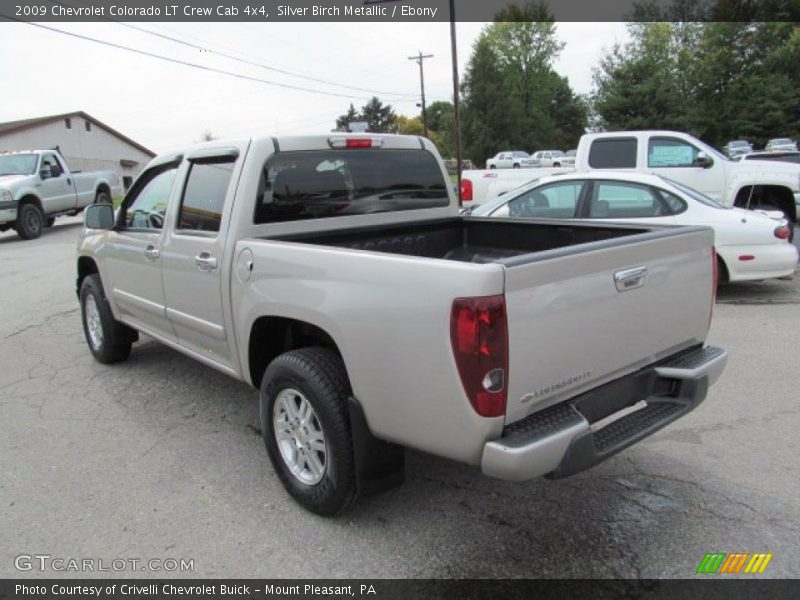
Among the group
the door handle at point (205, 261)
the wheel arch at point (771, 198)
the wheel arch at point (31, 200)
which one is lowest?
the wheel arch at point (771, 198)

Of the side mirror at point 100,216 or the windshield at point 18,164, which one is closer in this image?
the side mirror at point 100,216

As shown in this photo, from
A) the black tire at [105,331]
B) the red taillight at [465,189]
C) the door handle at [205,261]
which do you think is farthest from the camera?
the red taillight at [465,189]

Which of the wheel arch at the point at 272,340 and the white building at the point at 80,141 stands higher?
the white building at the point at 80,141

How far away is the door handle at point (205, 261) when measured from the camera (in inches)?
144

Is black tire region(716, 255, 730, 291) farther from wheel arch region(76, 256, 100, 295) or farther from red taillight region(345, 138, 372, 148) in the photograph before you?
wheel arch region(76, 256, 100, 295)

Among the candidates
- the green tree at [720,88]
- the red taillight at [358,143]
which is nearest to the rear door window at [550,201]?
the red taillight at [358,143]

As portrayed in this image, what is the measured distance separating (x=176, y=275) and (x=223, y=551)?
1876mm

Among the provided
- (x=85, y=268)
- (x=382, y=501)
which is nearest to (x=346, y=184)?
(x=382, y=501)

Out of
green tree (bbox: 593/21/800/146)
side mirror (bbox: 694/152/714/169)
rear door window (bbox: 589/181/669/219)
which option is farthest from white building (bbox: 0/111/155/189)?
rear door window (bbox: 589/181/669/219)

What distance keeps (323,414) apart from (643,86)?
4335 cm

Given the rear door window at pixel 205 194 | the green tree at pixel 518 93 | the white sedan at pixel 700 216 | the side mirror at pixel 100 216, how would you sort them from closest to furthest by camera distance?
→ the rear door window at pixel 205 194 → the side mirror at pixel 100 216 → the white sedan at pixel 700 216 → the green tree at pixel 518 93

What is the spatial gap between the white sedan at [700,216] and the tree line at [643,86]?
37305mm

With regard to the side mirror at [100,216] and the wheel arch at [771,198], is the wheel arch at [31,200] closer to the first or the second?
the side mirror at [100,216]
